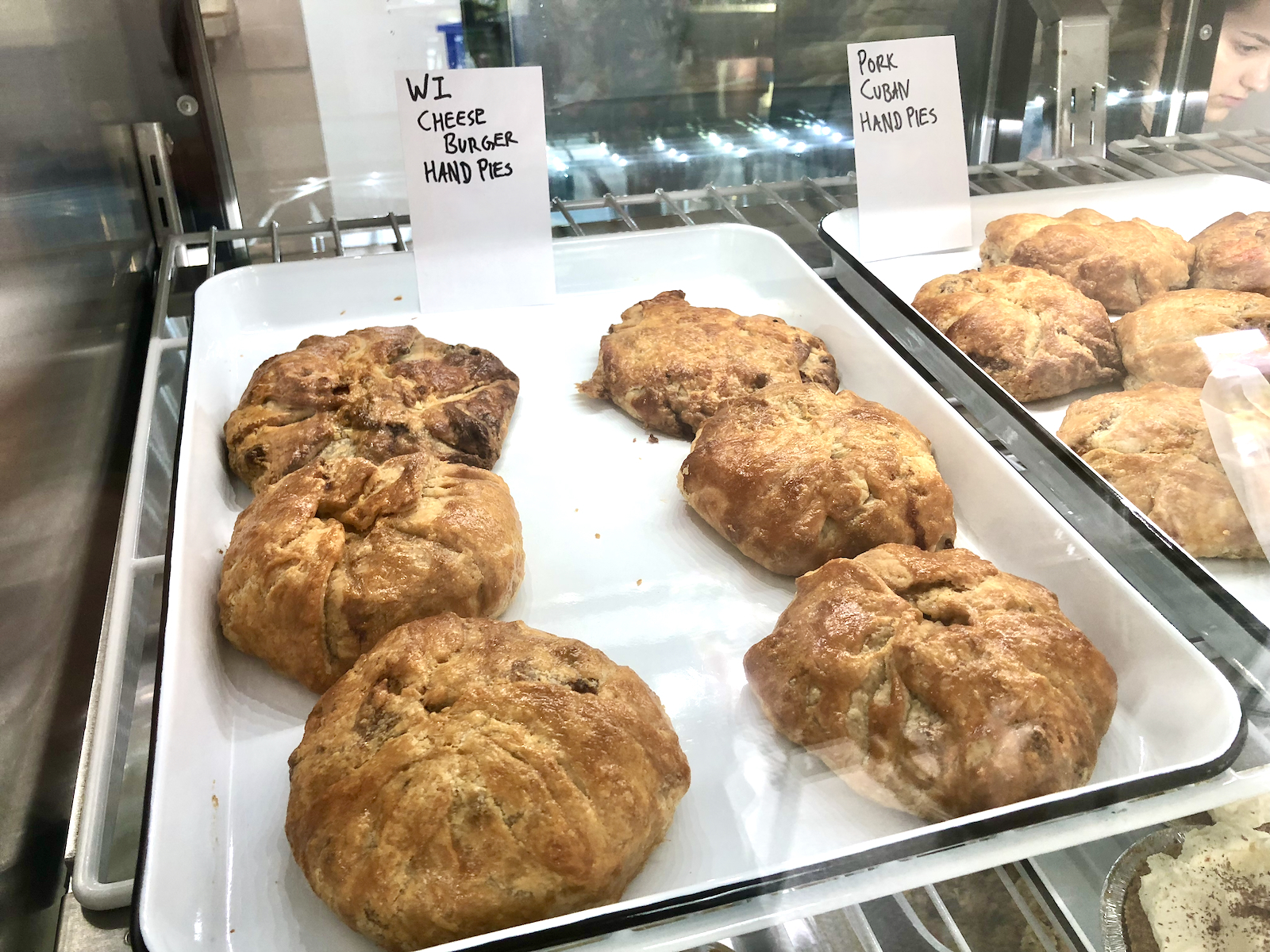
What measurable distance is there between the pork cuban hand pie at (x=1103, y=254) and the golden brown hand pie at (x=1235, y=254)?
0.13ft

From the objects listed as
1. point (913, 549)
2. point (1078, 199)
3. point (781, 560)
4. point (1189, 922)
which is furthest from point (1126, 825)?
point (1078, 199)

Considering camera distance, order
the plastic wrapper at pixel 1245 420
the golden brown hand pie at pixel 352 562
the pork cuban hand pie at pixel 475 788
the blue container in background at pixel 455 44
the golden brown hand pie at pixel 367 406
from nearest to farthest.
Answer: the pork cuban hand pie at pixel 475 788 < the plastic wrapper at pixel 1245 420 < the golden brown hand pie at pixel 352 562 < the golden brown hand pie at pixel 367 406 < the blue container in background at pixel 455 44

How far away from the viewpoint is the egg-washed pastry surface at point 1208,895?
0.78 metres

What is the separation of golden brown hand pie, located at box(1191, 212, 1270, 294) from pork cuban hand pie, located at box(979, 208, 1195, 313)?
1.5 inches

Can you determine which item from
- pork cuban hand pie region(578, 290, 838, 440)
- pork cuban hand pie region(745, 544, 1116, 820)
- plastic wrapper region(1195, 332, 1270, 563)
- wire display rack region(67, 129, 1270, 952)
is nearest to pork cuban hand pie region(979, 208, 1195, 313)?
wire display rack region(67, 129, 1270, 952)

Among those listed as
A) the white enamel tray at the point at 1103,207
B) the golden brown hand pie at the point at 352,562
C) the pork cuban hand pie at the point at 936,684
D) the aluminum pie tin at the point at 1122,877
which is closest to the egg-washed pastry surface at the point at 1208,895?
the aluminum pie tin at the point at 1122,877

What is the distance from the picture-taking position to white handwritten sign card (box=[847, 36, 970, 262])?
6.09 ft

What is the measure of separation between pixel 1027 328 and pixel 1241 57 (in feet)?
2.30

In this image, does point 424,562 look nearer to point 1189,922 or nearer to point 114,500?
point 114,500

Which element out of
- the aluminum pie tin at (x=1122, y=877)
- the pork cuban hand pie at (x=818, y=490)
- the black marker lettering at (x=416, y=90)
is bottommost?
the aluminum pie tin at (x=1122, y=877)

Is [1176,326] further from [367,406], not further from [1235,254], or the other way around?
[367,406]

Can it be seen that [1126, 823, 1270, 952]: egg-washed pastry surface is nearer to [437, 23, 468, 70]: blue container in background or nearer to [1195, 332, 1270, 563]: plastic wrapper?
[1195, 332, 1270, 563]: plastic wrapper

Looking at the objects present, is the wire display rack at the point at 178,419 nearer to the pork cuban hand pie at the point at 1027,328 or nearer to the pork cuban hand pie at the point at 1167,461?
the pork cuban hand pie at the point at 1027,328

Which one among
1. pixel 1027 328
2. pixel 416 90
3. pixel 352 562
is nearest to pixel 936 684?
pixel 352 562
